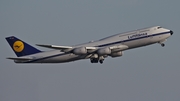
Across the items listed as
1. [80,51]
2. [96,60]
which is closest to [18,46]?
[80,51]

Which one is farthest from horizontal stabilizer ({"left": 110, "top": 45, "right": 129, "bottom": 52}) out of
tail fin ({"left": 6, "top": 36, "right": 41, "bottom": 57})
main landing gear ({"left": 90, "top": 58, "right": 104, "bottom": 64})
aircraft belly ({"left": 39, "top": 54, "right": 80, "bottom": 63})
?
tail fin ({"left": 6, "top": 36, "right": 41, "bottom": 57})

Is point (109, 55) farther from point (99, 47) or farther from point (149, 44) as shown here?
point (149, 44)

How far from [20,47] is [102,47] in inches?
671

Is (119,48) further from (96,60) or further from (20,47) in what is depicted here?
(20,47)

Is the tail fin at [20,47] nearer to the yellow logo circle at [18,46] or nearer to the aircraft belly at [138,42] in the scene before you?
the yellow logo circle at [18,46]

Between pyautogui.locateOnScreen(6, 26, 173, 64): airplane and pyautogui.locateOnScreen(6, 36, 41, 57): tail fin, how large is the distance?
1.06 metres

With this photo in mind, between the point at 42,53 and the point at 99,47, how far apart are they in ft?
36.5

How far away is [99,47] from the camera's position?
7962 centimetres

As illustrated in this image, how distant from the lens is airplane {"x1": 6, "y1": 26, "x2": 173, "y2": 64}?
76.7 m

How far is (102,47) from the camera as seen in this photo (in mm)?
79312

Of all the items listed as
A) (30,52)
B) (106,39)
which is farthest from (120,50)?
(30,52)

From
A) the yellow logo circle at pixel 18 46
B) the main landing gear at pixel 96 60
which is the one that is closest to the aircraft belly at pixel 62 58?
the main landing gear at pixel 96 60

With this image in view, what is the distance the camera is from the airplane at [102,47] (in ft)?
252

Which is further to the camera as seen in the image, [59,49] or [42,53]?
[42,53]
